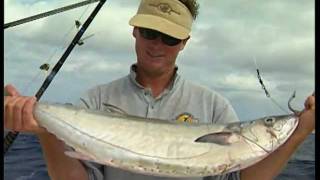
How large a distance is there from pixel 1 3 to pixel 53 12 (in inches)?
51.8

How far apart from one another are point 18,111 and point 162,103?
0.97 metres

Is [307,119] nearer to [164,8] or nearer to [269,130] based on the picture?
[269,130]

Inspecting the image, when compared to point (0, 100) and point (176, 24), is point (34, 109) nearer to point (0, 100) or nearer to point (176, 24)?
point (0, 100)

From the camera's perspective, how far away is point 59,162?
10.6 feet

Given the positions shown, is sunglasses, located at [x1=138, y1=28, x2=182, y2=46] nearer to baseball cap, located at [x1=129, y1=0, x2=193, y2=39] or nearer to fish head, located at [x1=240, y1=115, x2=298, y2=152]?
baseball cap, located at [x1=129, y1=0, x2=193, y2=39]

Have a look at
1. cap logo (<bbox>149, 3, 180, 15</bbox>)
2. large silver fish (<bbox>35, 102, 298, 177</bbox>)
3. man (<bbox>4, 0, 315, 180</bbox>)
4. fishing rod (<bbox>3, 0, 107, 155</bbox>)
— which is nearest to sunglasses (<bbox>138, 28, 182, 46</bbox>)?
man (<bbox>4, 0, 315, 180</bbox>)

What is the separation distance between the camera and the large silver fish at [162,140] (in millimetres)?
2750

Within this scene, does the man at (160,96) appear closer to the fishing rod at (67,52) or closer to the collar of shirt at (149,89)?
the collar of shirt at (149,89)

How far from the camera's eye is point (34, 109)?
9.43 ft

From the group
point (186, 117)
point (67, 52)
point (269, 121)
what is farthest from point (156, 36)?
point (67, 52)

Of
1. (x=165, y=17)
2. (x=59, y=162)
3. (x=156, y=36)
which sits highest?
(x=165, y=17)

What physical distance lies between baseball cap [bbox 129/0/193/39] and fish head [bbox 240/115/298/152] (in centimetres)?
71

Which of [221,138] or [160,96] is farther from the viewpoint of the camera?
[160,96]

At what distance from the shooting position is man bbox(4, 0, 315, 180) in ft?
10.4
